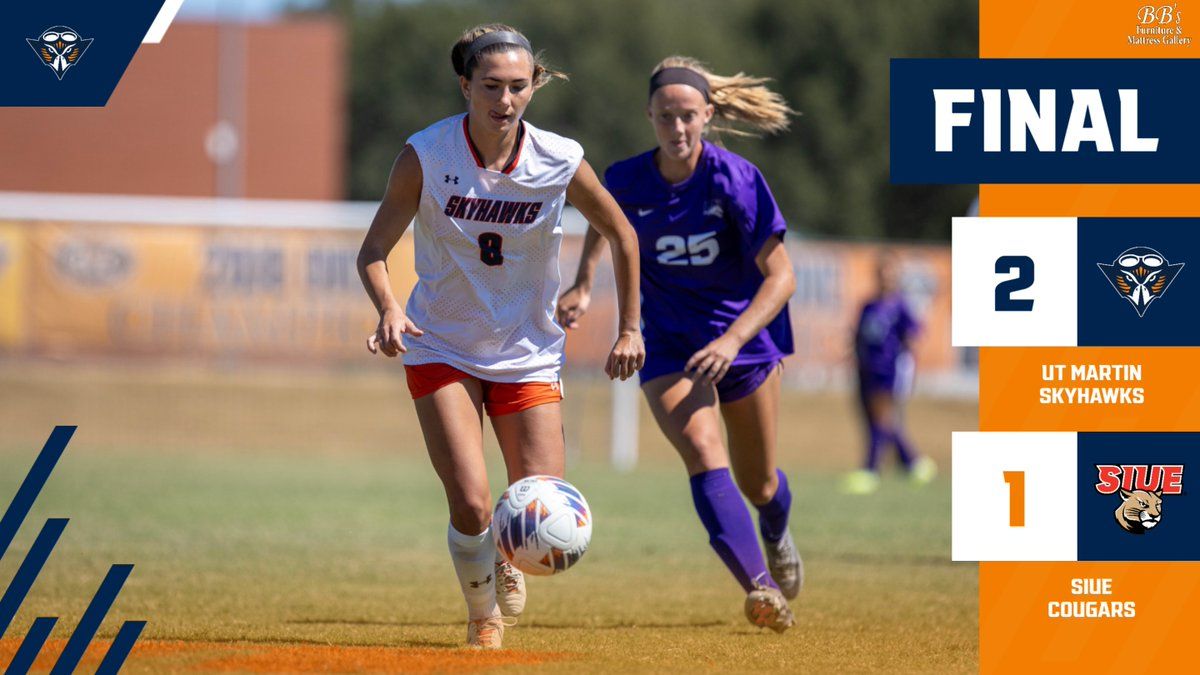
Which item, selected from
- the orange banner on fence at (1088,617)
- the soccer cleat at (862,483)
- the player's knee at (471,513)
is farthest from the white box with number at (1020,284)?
the soccer cleat at (862,483)

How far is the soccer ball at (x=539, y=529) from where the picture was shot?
614 cm

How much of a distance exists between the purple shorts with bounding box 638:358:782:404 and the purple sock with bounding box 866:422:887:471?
10.5m

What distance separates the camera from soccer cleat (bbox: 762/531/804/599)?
796cm

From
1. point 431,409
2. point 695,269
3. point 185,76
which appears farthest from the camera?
point 185,76

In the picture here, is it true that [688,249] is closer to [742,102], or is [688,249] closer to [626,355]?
[742,102]

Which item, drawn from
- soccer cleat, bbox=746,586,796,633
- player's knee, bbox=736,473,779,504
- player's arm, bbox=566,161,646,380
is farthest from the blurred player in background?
player's arm, bbox=566,161,646,380

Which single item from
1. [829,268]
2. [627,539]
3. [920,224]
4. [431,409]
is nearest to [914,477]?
[627,539]

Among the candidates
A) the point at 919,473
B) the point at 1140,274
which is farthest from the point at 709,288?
the point at 919,473

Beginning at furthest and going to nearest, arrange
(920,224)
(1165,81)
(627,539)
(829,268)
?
(920,224) < (829,268) < (627,539) < (1165,81)

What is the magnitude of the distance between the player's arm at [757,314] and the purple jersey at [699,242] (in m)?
0.08

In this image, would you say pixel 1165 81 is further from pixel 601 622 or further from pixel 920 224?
pixel 920 224

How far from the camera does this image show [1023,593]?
658 cm

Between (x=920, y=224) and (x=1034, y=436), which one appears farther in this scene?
(x=920, y=224)

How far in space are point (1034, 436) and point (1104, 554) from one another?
566 millimetres
